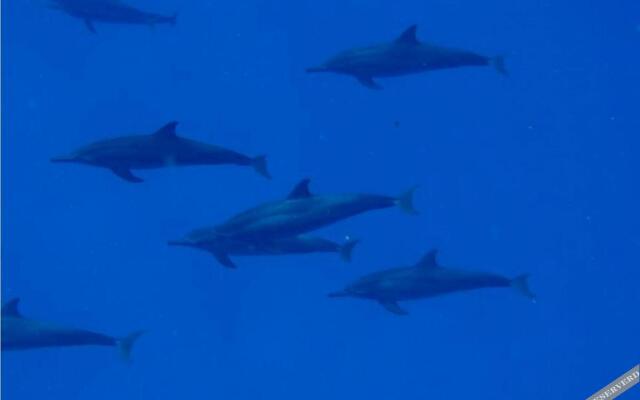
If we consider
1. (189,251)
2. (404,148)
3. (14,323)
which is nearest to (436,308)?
(404,148)

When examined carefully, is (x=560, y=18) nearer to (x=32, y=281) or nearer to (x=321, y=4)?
(x=321, y=4)

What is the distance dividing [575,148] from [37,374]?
1425 centimetres

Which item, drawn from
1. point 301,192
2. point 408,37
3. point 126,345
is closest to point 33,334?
point 126,345

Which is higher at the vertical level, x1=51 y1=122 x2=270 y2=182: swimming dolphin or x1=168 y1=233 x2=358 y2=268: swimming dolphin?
x1=51 y1=122 x2=270 y2=182: swimming dolphin

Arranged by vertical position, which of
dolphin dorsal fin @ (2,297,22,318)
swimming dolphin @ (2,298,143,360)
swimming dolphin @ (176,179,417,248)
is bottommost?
swimming dolphin @ (2,298,143,360)

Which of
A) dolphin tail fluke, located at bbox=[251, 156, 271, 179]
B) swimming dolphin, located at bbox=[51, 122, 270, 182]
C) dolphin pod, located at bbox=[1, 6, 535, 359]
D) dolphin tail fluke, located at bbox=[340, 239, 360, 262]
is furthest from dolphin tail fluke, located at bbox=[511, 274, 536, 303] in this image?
swimming dolphin, located at bbox=[51, 122, 270, 182]

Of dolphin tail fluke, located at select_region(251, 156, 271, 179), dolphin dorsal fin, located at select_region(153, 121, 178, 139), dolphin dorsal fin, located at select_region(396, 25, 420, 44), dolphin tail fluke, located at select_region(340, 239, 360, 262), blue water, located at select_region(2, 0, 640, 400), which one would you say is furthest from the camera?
blue water, located at select_region(2, 0, 640, 400)

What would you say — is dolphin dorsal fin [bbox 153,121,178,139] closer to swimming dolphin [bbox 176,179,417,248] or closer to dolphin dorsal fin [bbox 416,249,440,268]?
swimming dolphin [bbox 176,179,417,248]

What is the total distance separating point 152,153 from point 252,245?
1526mm

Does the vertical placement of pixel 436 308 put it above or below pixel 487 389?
above

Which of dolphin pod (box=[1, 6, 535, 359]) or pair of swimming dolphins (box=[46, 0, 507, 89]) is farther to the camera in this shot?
pair of swimming dolphins (box=[46, 0, 507, 89])

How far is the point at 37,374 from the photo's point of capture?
19.1m

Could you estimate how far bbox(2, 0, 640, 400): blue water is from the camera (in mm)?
18938

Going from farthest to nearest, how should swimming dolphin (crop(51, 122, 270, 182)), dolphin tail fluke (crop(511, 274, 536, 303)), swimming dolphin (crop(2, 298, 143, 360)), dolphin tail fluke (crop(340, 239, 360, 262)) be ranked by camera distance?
dolphin tail fluke (crop(511, 274, 536, 303))
dolphin tail fluke (crop(340, 239, 360, 262))
swimming dolphin (crop(2, 298, 143, 360))
swimming dolphin (crop(51, 122, 270, 182))
